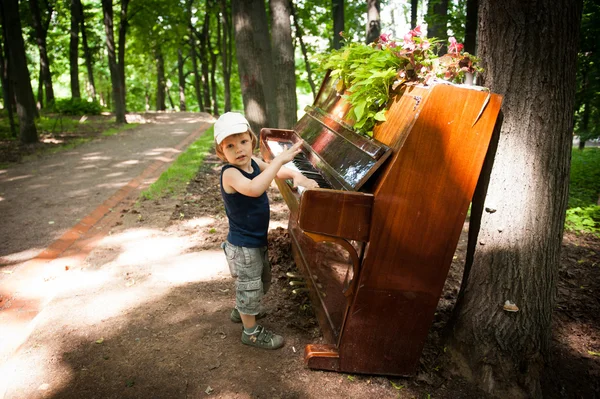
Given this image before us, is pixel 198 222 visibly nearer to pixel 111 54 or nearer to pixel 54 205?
pixel 54 205

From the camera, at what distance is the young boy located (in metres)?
2.39

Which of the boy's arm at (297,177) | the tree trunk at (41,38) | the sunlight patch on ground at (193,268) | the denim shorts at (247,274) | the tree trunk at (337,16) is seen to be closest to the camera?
the boy's arm at (297,177)

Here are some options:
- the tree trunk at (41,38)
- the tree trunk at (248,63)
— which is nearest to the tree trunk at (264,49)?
the tree trunk at (248,63)

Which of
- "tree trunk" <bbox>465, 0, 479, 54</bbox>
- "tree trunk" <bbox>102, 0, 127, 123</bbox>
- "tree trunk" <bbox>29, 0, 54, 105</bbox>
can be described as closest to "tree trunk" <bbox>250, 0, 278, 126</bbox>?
"tree trunk" <bbox>465, 0, 479, 54</bbox>

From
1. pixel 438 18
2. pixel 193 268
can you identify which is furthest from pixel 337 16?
pixel 193 268

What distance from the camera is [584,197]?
644 centimetres

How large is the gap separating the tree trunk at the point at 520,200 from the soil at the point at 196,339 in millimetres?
227

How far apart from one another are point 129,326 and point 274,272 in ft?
4.70

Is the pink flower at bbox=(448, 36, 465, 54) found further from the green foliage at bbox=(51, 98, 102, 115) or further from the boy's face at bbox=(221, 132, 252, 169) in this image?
the green foliage at bbox=(51, 98, 102, 115)

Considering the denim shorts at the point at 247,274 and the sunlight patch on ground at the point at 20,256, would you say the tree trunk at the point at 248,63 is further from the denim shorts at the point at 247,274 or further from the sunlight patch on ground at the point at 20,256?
the denim shorts at the point at 247,274

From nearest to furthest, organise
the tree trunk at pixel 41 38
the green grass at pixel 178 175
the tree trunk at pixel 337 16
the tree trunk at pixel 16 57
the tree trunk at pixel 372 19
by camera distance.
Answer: the green grass at pixel 178 175 → the tree trunk at pixel 16 57 → the tree trunk at pixel 372 19 → the tree trunk at pixel 337 16 → the tree trunk at pixel 41 38

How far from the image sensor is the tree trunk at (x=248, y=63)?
8359 mm

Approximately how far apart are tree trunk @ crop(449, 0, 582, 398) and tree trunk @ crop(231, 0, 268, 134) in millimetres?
6606

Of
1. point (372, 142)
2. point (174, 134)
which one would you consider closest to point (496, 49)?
point (372, 142)
